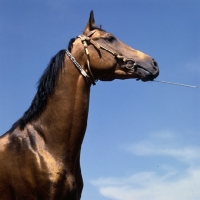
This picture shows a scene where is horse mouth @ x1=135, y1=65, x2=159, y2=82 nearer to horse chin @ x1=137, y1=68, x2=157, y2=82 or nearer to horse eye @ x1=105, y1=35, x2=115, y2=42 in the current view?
horse chin @ x1=137, y1=68, x2=157, y2=82

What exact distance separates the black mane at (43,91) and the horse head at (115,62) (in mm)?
447

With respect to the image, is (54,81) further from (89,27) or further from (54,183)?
(54,183)

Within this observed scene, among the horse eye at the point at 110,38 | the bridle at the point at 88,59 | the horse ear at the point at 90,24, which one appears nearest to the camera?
the bridle at the point at 88,59

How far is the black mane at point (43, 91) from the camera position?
6.01 meters

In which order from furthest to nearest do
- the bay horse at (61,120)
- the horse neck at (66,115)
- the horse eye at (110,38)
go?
the horse eye at (110,38)
the horse neck at (66,115)
the bay horse at (61,120)

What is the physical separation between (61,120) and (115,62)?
1.13 meters

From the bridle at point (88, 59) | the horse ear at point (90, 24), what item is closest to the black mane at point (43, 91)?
the bridle at point (88, 59)

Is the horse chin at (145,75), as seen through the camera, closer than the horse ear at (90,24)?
Yes

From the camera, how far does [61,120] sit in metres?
5.82

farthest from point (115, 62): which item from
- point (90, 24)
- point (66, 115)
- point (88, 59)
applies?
point (66, 115)

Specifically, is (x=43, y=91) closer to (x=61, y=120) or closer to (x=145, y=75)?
(x=61, y=120)

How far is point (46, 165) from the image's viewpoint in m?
5.50

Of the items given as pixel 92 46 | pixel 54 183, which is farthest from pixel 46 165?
pixel 92 46

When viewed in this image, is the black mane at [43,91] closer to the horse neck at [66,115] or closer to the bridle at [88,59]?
the horse neck at [66,115]
